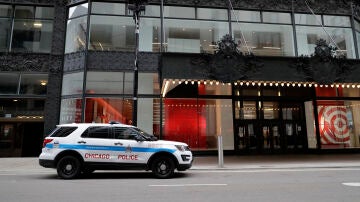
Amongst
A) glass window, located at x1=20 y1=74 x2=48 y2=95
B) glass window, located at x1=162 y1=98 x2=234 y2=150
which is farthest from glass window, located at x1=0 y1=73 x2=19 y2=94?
glass window, located at x1=162 y1=98 x2=234 y2=150

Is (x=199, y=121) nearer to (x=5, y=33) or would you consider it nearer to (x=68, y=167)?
(x=68, y=167)

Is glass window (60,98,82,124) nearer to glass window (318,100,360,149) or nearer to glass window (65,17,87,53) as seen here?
glass window (65,17,87,53)

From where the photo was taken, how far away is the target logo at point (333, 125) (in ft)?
69.8

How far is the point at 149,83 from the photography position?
18438 millimetres

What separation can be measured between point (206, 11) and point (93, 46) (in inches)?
305

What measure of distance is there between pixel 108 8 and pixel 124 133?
1120 cm

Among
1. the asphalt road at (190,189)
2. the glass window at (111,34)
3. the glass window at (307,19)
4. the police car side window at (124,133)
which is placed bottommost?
the asphalt road at (190,189)

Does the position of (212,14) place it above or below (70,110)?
above

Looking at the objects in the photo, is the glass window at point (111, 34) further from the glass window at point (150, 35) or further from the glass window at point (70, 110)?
the glass window at point (70, 110)

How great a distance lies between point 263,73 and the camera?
14844 millimetres

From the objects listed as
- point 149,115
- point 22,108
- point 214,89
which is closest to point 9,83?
point 22,108

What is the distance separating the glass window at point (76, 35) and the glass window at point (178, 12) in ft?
17.2

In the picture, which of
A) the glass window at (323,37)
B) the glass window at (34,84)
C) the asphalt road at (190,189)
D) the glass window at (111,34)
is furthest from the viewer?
the glass window at (323,37)

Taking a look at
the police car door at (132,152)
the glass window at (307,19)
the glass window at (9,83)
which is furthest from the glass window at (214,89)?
the glass window at (9,83)
